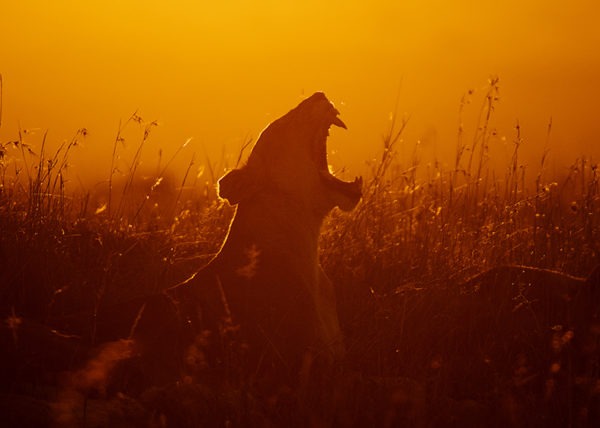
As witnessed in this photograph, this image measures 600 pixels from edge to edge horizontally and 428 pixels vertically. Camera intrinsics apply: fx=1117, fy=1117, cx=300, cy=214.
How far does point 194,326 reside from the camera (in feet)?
17.2

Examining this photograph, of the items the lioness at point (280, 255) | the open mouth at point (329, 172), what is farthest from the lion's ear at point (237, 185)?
the open mouth at point (329, 172)

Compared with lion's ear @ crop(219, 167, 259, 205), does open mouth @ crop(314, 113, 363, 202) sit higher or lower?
higher

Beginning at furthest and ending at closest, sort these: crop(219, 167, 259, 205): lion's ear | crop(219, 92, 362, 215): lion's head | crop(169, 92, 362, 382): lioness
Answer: crop(219, 92, 362, 215): lion's head < crop(219, 167, 259, 205): lion's ear < crop(169, 92, 362, 382): lioness

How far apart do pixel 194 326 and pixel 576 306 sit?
6.66 ft

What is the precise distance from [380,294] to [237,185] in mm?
1131

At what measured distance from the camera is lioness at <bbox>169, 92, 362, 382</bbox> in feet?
17.4

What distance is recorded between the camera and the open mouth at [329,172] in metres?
6.08

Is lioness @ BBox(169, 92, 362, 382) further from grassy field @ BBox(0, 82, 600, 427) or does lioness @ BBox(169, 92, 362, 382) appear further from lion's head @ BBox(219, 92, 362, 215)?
grassy field @ BBox(0, 82, 600, 427)

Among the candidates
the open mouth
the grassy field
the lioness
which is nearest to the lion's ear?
the lioness

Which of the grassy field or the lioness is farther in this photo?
the lioness

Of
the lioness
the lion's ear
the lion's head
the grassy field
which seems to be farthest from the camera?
the lion's head

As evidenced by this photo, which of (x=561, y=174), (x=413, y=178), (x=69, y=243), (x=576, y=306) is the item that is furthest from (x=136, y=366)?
(x=561, y=174)

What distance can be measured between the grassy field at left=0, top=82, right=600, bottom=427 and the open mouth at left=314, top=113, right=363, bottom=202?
594 millimetres

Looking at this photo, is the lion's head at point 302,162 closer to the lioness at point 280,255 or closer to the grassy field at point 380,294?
the lioness at point 280,255
